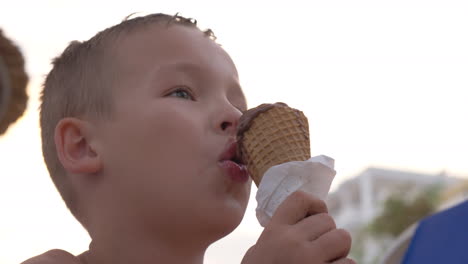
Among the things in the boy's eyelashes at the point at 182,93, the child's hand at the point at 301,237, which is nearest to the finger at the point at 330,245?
the child's hand at the point at 301,237

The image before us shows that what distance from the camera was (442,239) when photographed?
4.19 m

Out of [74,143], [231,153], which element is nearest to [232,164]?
[231,153]

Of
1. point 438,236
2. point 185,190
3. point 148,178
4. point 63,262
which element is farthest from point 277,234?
point 438,236

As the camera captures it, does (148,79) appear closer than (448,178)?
Yes

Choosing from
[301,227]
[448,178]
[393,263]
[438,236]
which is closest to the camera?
[301,227]

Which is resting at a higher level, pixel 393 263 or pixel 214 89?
pixel 214 89

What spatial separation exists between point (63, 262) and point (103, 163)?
0.30 meters

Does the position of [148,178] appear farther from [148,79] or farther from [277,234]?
[277,234]

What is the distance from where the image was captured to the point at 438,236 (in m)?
4.28

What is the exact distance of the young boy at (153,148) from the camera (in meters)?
1.67

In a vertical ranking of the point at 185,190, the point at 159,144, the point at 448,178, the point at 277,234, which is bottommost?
the point at 277,234

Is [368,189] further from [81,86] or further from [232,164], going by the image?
[232,164]

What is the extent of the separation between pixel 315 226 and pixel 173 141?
49cm

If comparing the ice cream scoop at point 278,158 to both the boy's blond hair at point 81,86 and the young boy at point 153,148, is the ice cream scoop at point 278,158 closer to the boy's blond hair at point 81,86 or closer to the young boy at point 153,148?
the young boy at point 153,148
